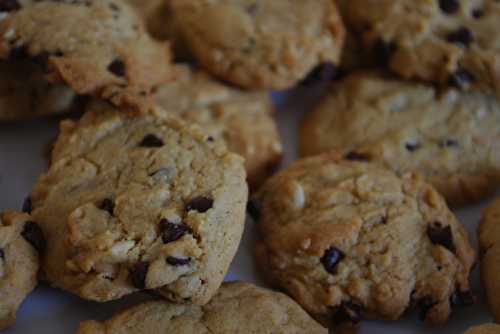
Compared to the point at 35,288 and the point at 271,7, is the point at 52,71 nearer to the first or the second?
the point at 35,288

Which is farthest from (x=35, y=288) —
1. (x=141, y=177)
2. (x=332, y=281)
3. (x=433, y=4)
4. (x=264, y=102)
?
(x=433, y=4)

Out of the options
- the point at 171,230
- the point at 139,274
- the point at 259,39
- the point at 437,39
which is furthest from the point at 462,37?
the point at 139,274

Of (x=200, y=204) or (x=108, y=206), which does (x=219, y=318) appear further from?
(x=108, y=206)

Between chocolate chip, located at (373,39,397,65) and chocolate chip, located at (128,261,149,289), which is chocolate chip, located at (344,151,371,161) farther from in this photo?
chocolate chip, located at (128,261,149,289)

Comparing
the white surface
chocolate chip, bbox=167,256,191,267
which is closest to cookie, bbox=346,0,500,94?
the white surface

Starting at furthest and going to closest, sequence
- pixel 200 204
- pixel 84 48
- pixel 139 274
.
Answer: pixel 84 48 < pixel 200 204 < pixel 139 274
